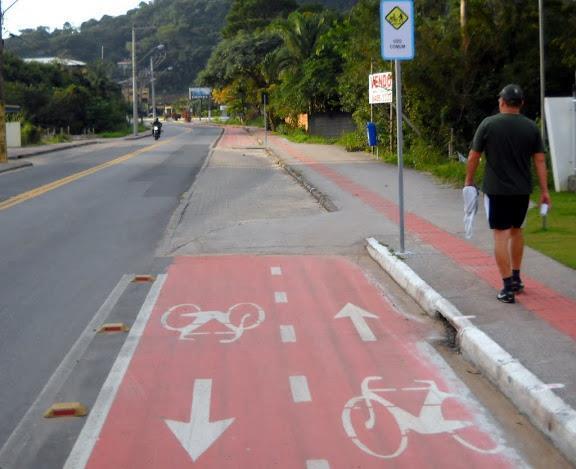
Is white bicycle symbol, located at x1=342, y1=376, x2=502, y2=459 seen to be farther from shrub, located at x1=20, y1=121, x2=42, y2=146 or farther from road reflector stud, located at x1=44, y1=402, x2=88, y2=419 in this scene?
shrub, located at x1=20, y1=121, x2=42, y2=146

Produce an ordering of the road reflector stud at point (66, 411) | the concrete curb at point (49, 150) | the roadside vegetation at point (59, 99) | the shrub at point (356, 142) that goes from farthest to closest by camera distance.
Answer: the roadside vegetation at point (59, 99)
the concrete curb at point (49, 150)
the shrub at point (356, 142)
the road reflector stud at point (66, 411)

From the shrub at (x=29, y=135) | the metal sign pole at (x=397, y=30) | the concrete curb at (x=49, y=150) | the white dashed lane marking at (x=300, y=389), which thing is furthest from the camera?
the shrub at (x=29, y=135)

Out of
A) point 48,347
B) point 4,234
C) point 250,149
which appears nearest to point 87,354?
point 48,347

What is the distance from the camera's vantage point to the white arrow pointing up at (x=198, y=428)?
510 centimetres

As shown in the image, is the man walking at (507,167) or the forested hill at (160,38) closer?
the man walking at (507,167)

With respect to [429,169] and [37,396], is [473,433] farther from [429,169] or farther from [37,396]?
[429,169]

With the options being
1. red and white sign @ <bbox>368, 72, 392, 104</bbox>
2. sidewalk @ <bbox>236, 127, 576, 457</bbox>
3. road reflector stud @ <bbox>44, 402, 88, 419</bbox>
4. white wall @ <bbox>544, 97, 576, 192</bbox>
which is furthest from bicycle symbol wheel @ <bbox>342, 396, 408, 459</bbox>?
red and white sign @ <bbox>368, 72, 392, 104</bbox>

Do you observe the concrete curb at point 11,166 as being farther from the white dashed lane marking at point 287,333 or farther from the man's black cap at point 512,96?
the man's black cap at point 512,96

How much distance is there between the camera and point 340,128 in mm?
47656

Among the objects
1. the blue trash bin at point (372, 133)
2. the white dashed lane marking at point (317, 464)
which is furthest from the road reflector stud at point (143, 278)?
the blue trash bin at point (372, 133)

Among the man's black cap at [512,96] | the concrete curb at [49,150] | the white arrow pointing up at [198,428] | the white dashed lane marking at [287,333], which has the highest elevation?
the man's black cap at [512,96]

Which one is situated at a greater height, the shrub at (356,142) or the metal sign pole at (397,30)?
the metal sign pole at (397,30)

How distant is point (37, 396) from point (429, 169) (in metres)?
17.9

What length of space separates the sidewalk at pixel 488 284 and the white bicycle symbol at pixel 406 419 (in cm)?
47
